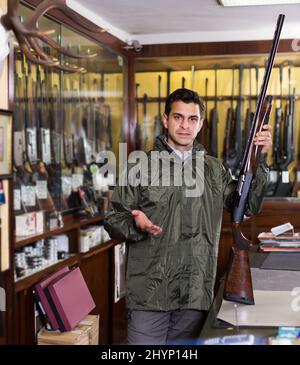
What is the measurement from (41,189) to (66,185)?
0.40m

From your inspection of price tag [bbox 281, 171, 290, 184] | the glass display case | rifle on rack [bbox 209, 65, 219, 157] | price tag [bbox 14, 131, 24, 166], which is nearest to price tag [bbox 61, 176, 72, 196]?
the glass display case

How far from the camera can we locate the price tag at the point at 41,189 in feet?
9.79

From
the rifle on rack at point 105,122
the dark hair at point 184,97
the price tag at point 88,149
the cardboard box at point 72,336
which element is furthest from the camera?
the rifle on rack at point 105,122

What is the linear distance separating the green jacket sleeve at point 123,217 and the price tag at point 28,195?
85cm

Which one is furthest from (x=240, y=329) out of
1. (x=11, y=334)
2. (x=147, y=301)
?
(x=11, y=334)

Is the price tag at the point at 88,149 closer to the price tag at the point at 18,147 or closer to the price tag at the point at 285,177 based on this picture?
the price tag at the point at 18,147

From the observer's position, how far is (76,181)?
3.56m

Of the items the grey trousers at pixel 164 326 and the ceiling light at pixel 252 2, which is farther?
the ceiling light at pixel 252 2

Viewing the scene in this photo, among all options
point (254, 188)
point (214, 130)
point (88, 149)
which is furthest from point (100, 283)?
point (254, 188)

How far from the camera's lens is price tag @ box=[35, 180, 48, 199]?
118 inches

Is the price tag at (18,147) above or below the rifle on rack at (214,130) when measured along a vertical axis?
below

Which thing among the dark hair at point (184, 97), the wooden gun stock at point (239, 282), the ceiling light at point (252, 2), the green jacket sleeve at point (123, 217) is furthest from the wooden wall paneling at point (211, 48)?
the wooden gun stock at point (239, 282)

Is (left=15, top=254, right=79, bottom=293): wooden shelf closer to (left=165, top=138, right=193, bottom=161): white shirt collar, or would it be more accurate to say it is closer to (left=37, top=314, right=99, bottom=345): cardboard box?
(left=37, top=314, right=99, bottom=345): cardboard box

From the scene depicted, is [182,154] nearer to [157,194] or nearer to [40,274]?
[157,194]
